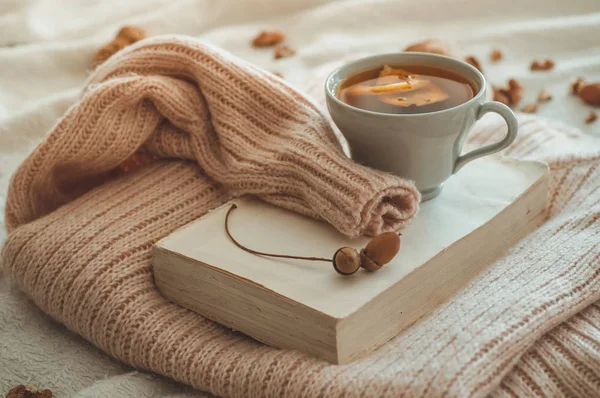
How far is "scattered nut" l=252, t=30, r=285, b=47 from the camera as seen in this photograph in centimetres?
120

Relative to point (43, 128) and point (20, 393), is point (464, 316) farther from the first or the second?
point (43, 128)

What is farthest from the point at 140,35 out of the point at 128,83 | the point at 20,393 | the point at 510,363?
the point at 510,363

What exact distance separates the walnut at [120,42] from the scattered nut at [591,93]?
0.67 metres

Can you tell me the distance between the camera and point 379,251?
54cm

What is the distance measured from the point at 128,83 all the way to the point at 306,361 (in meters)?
0.34

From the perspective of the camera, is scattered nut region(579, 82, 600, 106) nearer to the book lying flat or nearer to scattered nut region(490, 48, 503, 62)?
scattered nut region(490, 48, 503, 62)

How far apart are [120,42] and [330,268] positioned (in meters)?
0.70

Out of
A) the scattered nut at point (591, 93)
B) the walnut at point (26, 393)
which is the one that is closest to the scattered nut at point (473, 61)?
the scattered nut at point (591, 93)

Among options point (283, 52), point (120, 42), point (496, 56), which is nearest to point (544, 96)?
point (496, 56)

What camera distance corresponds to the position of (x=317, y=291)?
1.75ft

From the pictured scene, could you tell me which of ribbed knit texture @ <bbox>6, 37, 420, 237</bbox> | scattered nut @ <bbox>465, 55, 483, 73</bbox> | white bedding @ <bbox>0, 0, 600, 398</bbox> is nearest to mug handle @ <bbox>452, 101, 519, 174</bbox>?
ribbed knit texture @ <bbox>6, 37, 420, 237</bbox>

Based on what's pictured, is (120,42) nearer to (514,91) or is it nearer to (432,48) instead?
(432,48)

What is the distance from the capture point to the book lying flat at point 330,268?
20.8 inches

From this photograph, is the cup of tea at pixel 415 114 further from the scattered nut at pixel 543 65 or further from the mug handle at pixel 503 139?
the scattered nut at pixel 543 65
